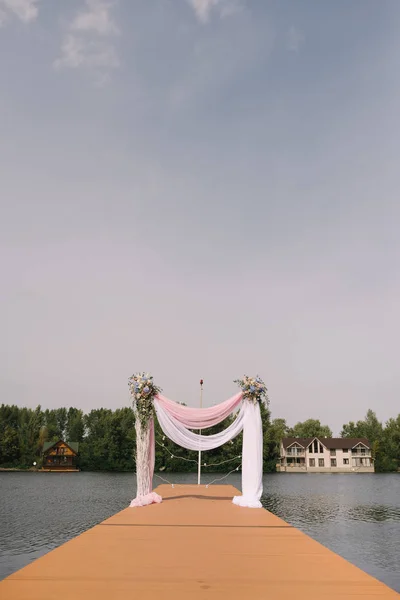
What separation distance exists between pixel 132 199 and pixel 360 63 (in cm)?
886

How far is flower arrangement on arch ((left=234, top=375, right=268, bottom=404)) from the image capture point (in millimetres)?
13390

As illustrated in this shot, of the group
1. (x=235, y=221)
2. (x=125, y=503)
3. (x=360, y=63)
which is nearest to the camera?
(x=360, y=63)

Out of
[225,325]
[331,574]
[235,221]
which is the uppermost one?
[235,221]

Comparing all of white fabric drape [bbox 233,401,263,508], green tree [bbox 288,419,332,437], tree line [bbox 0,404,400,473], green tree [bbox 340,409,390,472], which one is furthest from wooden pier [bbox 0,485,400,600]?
green tree [bbox 288,419,332,437]

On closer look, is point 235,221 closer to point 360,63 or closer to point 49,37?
point 360,63

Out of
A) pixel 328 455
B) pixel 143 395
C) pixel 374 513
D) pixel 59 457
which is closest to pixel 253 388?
pixel 143 395

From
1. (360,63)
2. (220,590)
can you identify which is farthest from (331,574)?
(360,63)

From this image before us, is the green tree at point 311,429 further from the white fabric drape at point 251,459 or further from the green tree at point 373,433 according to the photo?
the white fabric drape at point 251,459

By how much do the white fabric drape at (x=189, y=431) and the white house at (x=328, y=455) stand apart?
6992 cm

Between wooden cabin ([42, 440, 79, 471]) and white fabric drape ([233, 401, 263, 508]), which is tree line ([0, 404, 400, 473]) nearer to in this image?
wooden cabin ([42, 440, 79, 471])

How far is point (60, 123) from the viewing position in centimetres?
1523

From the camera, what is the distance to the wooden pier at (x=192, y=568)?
481 cm

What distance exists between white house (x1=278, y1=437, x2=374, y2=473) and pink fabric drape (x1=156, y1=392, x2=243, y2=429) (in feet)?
231

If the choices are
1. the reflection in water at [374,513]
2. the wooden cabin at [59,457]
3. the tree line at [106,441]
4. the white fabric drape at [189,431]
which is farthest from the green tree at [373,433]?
the white fabric drape at [189,431]
